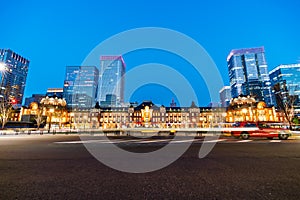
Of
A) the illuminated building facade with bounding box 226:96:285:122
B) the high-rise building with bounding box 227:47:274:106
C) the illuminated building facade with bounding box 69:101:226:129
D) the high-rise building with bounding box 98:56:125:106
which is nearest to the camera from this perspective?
the illuminated building facade with bounding box 226:96:285:122

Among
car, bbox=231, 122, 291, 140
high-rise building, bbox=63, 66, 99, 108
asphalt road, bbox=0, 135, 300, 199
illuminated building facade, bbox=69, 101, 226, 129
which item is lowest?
asphalt road, bbox=0, 135, 300, 199

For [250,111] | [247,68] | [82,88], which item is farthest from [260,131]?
[247,68]

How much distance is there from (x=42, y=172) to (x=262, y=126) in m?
19.8

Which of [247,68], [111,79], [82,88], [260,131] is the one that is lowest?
[260,131]

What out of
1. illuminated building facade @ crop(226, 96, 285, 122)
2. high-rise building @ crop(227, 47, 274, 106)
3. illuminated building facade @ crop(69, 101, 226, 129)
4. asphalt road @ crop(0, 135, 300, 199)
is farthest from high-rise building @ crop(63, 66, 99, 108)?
asphalt road @ crop(0, 135, 300, 199)

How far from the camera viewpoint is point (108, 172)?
432 cm

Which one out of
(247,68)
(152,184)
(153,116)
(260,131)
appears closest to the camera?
(152,184)

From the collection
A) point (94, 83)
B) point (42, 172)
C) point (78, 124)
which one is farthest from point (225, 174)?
point (94, 83)

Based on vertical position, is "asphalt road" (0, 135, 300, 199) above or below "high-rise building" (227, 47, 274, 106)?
below

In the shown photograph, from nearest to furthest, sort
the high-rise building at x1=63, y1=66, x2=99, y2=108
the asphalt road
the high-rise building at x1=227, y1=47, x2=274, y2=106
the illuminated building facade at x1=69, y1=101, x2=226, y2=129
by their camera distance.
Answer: the asphalt road, the illuminated building facade at x1=69, y1=101, x2=226, y2=129, the high-rise building at x1=63, y1=66, x2=99, y2=108, the high-rise building at x1=227, y1=47, x2=274, y2=106

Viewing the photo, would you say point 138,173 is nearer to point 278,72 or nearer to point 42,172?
point 42,172

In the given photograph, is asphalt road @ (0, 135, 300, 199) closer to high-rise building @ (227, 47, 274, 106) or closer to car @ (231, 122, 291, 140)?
car @ (231, 122, 291, 140)

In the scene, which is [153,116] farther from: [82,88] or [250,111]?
[82,88]

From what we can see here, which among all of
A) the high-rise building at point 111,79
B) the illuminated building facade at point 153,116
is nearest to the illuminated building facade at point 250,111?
the illuminated building facade at point 153,116
